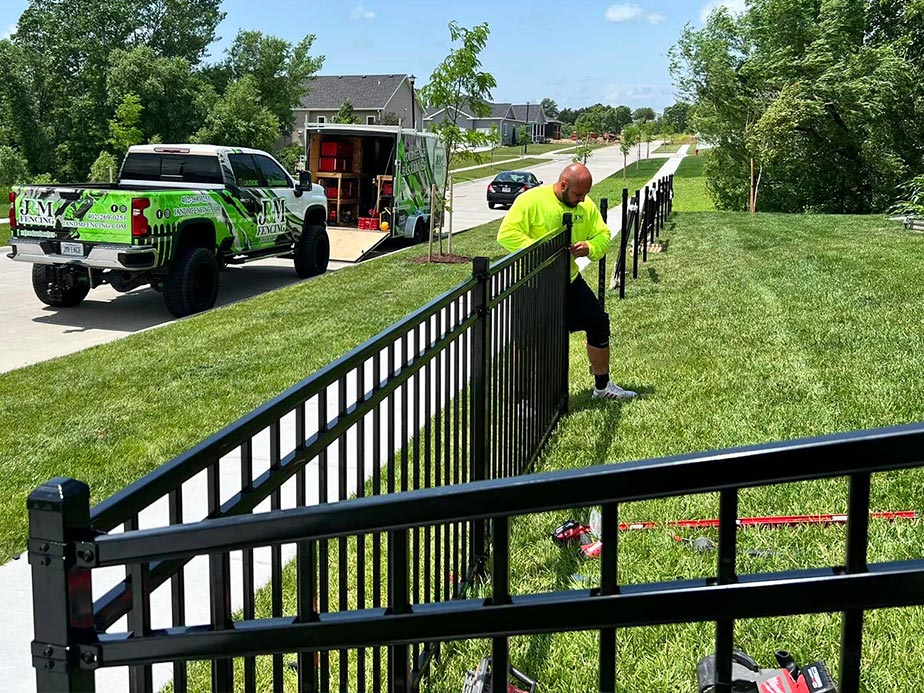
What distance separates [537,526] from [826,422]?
233 centimetres

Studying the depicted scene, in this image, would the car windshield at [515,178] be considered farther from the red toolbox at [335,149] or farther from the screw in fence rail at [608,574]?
the screw in fence rail at [608,574]

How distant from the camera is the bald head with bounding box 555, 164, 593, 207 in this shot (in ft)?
21.9

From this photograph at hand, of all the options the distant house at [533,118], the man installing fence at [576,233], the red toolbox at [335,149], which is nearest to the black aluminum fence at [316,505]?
the man installing fence at [576,233]

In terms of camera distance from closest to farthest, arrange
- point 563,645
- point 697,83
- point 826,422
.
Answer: point 563,645, point 826,422, point 697,83

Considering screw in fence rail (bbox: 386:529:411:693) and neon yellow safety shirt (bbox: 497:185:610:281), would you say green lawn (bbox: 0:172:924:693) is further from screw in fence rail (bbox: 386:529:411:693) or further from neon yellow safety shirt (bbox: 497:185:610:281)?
screw in fence rail (bbox: 386:529:411:693)

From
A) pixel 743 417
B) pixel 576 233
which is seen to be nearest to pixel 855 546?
pixel 743 417

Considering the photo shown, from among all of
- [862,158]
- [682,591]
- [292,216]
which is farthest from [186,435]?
[862,158]

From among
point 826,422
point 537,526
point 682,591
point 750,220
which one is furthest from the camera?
point 750,220

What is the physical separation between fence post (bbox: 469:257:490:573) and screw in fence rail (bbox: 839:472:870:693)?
8.81 ft

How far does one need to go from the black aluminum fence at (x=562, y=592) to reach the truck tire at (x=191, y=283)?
34.9ft

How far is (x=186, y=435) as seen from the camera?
669cm

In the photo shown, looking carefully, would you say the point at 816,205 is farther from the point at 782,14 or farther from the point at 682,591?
the point at 682,591

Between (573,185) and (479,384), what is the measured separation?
9.67ft

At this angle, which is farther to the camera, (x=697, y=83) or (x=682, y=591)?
(x=697, y=83)
